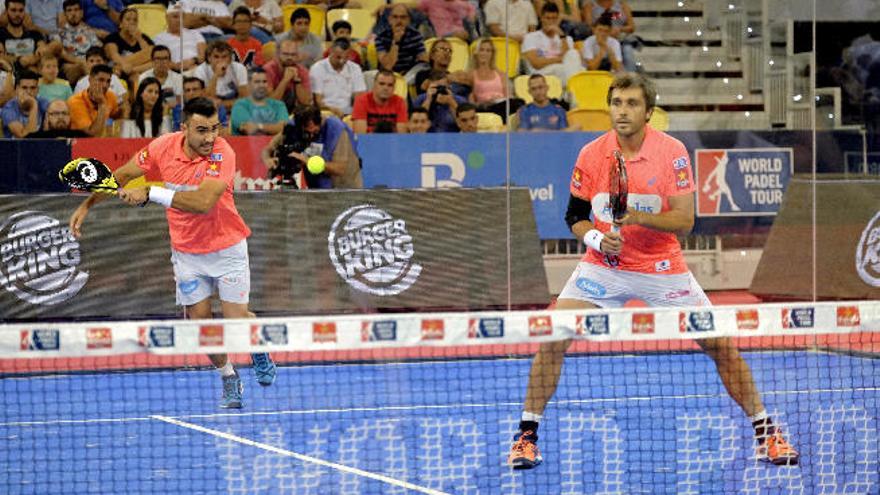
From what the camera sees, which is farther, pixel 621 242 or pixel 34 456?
pixel 34 456

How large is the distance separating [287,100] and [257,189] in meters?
0.92

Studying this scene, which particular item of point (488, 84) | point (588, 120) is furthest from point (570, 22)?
point (488, 84)

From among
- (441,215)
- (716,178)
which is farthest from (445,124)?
(716,178)

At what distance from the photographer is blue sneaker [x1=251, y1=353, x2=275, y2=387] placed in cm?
1033

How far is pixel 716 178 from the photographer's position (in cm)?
1503

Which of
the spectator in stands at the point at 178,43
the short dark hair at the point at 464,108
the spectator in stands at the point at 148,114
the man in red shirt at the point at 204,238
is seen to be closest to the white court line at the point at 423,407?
the man in red shirt at the point at 204,238

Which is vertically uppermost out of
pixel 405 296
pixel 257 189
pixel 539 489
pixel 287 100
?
pixel 287 100

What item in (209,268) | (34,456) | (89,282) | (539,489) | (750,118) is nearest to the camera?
(539,489)

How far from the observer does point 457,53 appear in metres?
14.4

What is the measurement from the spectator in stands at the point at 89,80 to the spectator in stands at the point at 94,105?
30mm

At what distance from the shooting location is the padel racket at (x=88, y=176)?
9.07 meters

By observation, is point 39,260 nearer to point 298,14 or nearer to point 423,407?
point 298,14

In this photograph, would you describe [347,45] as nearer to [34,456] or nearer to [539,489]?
[34,456]

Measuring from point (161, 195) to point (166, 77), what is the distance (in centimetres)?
455
